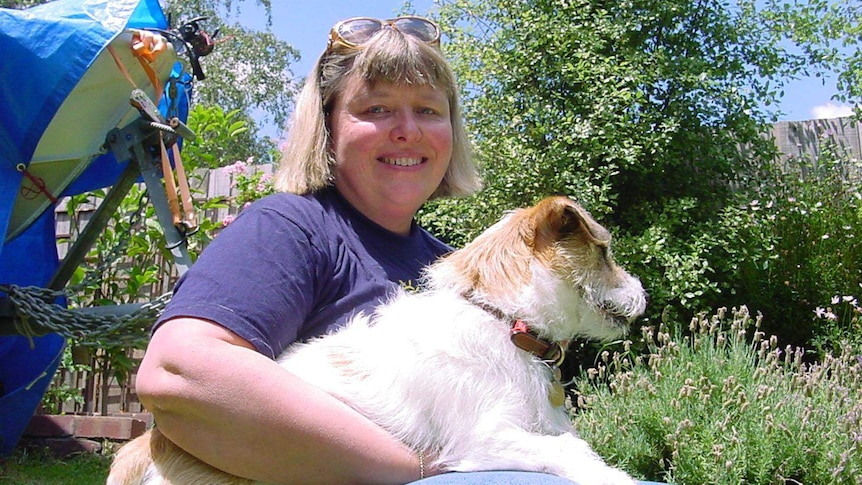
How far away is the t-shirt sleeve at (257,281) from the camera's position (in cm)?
191

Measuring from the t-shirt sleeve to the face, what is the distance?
49cm

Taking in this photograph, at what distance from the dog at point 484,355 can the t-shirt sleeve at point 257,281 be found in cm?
17

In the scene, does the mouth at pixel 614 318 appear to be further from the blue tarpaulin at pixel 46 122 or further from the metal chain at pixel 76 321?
the blue tarpaulin at pixel 46 122

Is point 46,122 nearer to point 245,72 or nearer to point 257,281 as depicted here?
point 257,281

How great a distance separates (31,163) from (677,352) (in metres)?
4.47

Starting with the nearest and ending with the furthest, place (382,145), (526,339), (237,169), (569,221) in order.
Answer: (526,339)
(569,221)
(382,145)
(237,169)

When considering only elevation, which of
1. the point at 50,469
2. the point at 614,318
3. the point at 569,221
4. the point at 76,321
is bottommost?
the point at 50,469

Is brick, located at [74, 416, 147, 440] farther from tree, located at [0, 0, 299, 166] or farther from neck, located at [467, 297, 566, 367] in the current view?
tree, located at [0, 0, 299, 166]

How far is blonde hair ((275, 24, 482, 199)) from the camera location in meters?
2.60

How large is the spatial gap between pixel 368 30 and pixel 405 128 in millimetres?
390

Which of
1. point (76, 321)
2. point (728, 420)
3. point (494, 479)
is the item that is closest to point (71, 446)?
point (76, 321)

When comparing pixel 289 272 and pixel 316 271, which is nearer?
pixel 289 272

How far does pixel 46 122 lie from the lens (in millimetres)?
4941

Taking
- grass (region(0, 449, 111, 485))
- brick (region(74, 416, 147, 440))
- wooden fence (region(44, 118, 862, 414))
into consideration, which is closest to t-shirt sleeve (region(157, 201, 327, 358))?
grass (region(0, 449, 111, 485))
